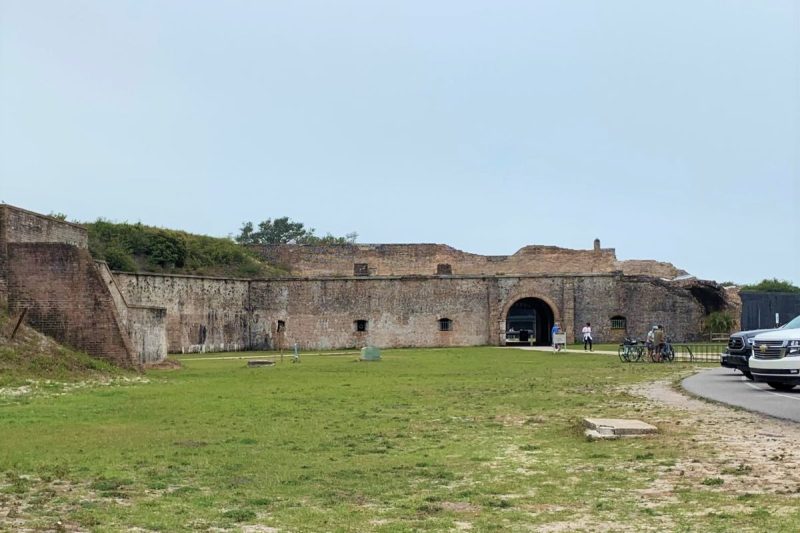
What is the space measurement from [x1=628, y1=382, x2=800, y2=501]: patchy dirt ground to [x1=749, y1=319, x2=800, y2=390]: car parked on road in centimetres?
274

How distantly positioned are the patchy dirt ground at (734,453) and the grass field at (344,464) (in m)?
0.18

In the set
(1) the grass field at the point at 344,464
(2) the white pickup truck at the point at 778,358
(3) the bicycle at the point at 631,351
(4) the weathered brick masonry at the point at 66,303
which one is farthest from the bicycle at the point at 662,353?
(4) the weathered brick masonry at the point at 66,303

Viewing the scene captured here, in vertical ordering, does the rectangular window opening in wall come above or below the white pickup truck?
above

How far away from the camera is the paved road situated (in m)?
13.0

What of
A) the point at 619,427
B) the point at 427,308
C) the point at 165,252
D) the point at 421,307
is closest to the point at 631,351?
the point at 427,308

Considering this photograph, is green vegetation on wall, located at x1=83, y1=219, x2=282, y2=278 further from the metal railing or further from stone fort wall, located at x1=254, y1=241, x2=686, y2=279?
the metal railing

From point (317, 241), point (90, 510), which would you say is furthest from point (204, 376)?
point (317, 241)

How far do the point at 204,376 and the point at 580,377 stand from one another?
870cm

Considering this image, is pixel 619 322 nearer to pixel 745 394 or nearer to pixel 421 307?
pixel 421 307

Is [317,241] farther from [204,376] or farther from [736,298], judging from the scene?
[204,376]

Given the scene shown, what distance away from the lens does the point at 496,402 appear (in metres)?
14.8

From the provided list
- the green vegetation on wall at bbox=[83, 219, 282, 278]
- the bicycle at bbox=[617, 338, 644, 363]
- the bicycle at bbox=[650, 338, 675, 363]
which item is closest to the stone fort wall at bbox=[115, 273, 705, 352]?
the green vegetation on wall at bbox=[83, 219, 282, 278]

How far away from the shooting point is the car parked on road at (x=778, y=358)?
51.2 ft

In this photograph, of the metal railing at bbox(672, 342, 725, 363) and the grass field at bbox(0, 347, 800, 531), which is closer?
the grass field at bbox(0, 347, 800, 531)
